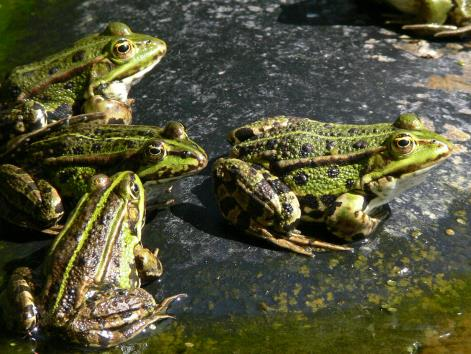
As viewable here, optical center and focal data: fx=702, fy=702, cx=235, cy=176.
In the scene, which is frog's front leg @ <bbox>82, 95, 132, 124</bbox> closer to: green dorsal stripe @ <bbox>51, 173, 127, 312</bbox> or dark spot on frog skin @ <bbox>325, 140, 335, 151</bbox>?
green dorsal stripe @ <bbox>51, 173, 127, 312</bbox>

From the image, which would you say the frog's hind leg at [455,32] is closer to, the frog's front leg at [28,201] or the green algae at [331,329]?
the green algae at [331,329]

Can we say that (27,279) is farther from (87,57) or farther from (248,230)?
(87,57)

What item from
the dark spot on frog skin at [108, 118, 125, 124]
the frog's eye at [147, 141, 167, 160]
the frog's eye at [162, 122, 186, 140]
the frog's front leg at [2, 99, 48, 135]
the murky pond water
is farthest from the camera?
the dark spot on frog skin at [108, 118, 125, 124]

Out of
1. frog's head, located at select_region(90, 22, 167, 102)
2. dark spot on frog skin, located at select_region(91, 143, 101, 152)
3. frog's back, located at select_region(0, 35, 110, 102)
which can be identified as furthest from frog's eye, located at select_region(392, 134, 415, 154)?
frog's back, located at select_region(0, 35, 110, 102)

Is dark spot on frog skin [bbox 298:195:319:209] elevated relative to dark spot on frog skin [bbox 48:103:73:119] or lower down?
lower down

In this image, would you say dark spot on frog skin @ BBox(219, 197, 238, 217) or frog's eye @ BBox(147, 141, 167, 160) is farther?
frog's eye @ BBox(147, 141, 167, 160)

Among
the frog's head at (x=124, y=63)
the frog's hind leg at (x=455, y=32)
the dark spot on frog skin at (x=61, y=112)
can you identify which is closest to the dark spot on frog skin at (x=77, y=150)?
the dark spot on frog skin at (x=61, y=112)

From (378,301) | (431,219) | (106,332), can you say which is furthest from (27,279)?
(431,219)
